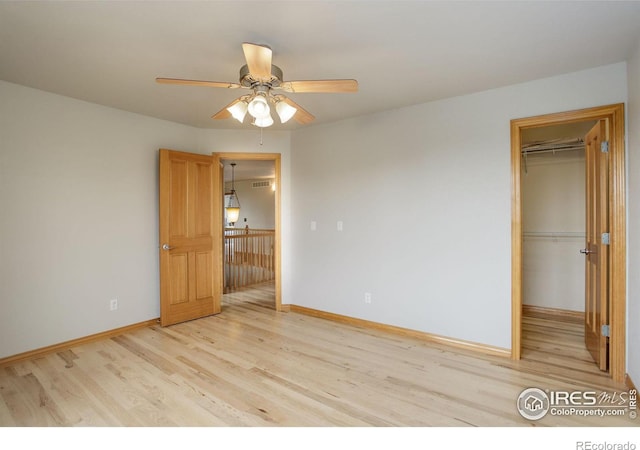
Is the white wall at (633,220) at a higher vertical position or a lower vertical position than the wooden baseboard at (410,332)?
higher

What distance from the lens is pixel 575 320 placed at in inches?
159

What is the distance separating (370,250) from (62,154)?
3.27m

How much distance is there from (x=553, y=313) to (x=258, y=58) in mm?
4612

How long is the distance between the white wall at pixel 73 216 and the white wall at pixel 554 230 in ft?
15.4

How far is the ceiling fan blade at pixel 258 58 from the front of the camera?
1800mm

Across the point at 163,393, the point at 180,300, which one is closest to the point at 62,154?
the point at 180,300

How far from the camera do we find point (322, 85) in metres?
2.17

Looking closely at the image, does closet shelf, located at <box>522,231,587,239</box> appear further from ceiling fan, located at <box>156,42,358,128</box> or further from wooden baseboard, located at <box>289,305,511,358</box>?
ceiling fan, located at <box>156,42,358,128</box>

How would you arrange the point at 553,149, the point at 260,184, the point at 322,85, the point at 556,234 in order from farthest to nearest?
the point at 260,184
the point at 556,234
the point at 553,149
the point at 322,85

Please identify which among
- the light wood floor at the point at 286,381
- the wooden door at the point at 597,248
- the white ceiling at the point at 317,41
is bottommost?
the light wood floor at the point at 286,381

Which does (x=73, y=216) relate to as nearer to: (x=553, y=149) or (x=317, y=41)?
(x=317, y=41)

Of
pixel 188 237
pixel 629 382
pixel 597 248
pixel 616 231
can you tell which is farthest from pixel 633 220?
pixel 188 237

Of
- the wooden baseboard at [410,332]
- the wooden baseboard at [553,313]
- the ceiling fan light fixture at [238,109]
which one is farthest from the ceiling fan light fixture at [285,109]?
the wooden baseboard at [553,313]

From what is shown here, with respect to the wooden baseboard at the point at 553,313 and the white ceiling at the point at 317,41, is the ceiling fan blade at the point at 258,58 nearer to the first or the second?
the white ceiling at the point at 317,41
